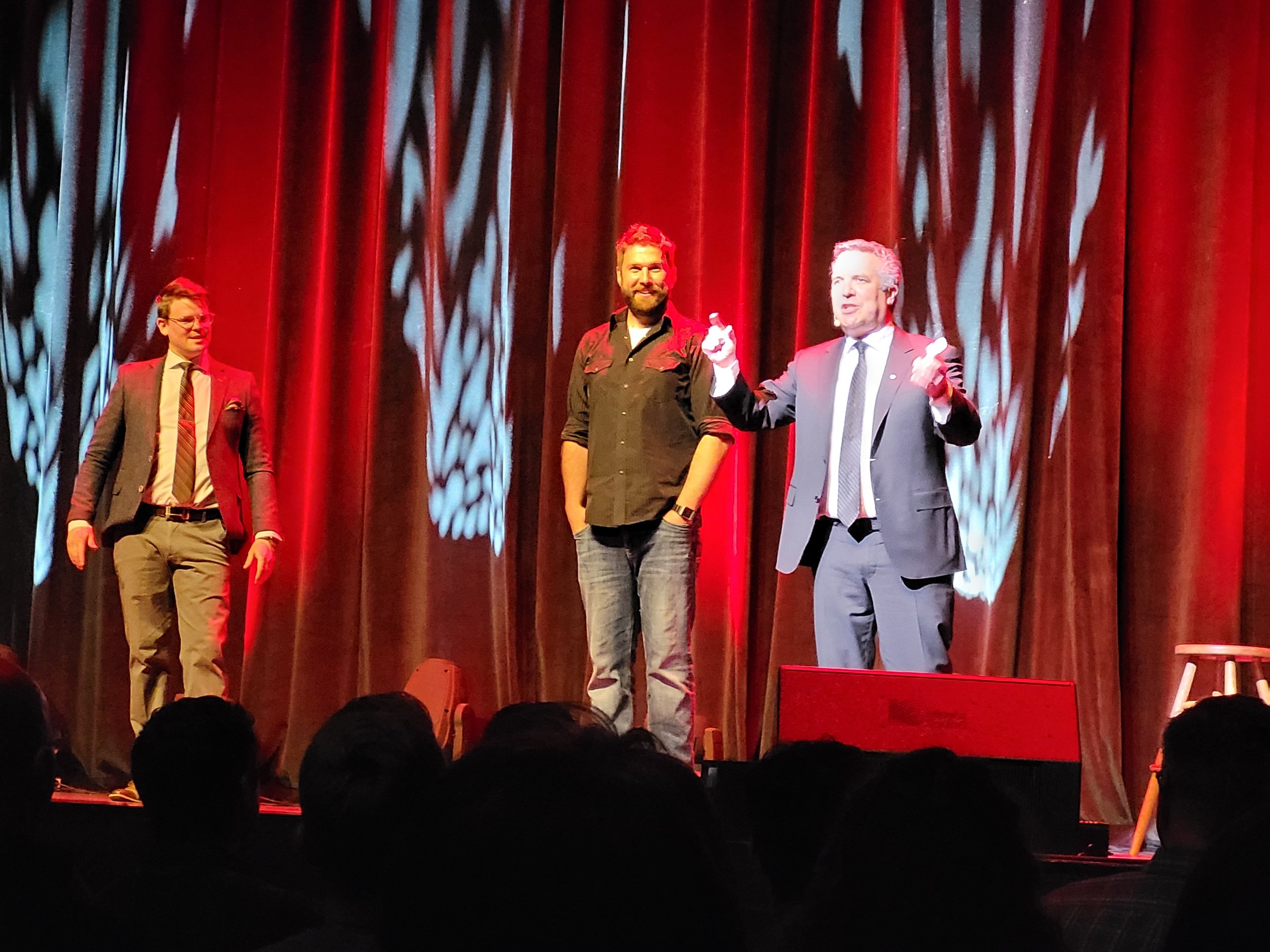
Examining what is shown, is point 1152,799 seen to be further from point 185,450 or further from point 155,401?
point 155,401

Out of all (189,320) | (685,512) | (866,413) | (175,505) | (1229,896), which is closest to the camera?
(1229,896)

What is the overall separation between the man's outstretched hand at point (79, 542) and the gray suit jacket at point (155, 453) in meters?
0.05

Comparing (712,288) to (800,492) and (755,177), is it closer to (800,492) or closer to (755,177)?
(755,177)

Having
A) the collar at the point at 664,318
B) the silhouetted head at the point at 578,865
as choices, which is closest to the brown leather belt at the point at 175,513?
the collar at the point at 664,318

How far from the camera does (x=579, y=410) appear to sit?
3961 millimetres

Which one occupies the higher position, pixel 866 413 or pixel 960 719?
pixel 866 413

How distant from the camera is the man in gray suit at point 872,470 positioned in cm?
331

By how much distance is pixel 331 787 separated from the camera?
1492 mm

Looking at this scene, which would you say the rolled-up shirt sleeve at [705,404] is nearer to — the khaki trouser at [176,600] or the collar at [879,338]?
the collar at [879,338]

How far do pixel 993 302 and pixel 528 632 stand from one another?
6.72 ft

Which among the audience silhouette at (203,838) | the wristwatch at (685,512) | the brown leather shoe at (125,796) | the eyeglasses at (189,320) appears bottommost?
the brown leather shoe at (125,796)

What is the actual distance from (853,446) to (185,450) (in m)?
2.09


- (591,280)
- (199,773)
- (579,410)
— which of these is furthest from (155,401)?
(199,773)

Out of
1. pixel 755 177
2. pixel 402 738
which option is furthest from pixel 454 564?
pixel 402 738
